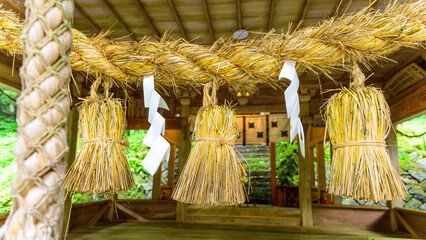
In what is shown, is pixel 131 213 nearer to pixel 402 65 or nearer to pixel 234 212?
pixel 234 212

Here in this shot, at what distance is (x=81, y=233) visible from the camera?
323 cm

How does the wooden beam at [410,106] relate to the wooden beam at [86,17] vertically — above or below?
below

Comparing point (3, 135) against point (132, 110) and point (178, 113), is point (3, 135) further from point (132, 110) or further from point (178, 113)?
point (178, 113)

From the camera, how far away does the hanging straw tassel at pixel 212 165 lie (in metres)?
0.98

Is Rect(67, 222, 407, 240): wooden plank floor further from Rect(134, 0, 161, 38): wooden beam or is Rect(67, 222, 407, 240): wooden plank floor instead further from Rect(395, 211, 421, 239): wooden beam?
Rect(134, 0, 161, 38): wooden beam

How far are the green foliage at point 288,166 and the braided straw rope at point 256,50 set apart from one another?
705 centimetres

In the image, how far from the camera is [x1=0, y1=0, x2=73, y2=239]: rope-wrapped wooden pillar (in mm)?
417

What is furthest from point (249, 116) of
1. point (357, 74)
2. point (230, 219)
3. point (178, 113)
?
point (357, 74)

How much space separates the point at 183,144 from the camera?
14.2 ft

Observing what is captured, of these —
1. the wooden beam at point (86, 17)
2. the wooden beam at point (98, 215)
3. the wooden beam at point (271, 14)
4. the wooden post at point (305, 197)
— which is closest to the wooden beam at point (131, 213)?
the wooden beam at point (98, 215)

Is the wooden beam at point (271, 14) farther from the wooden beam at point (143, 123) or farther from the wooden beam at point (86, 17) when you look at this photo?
the wooden beam at point (143, 123)

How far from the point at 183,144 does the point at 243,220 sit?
1.49m

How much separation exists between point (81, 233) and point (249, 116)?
10.2 feet

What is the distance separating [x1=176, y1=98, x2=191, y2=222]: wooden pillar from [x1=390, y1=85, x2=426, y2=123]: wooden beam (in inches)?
119
